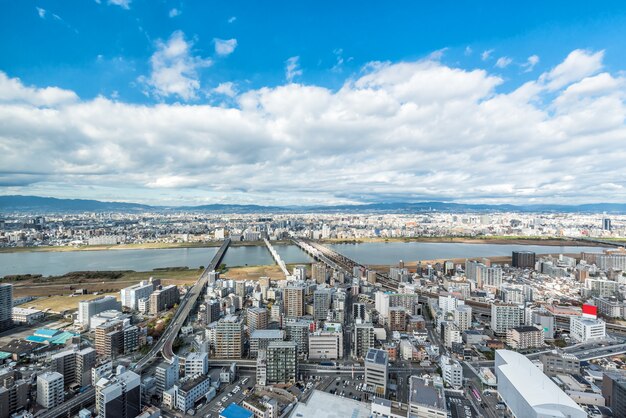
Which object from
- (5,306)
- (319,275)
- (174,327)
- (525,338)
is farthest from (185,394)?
(319,275)

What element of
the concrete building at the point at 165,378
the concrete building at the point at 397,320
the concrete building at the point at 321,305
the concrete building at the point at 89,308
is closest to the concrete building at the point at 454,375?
the concrete building at the point at 397,320

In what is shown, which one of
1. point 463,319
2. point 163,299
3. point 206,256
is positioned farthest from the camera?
point 206,256

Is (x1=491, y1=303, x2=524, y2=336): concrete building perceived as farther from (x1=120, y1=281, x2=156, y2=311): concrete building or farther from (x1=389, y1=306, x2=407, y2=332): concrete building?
(x1=120, y1=281, x2=156, y2=311): concrete building

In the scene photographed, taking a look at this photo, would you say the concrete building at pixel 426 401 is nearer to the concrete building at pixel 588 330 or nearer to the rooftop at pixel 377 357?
the rooftop at pixel 377 357

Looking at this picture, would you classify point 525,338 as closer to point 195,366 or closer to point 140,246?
point 195,366

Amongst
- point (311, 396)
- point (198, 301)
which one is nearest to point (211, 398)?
point (311, 396)

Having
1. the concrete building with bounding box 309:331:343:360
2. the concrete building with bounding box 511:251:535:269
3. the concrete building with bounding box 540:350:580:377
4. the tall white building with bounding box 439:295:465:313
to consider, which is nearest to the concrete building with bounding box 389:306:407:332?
the tall white building with bounding box 439:295:465:313
